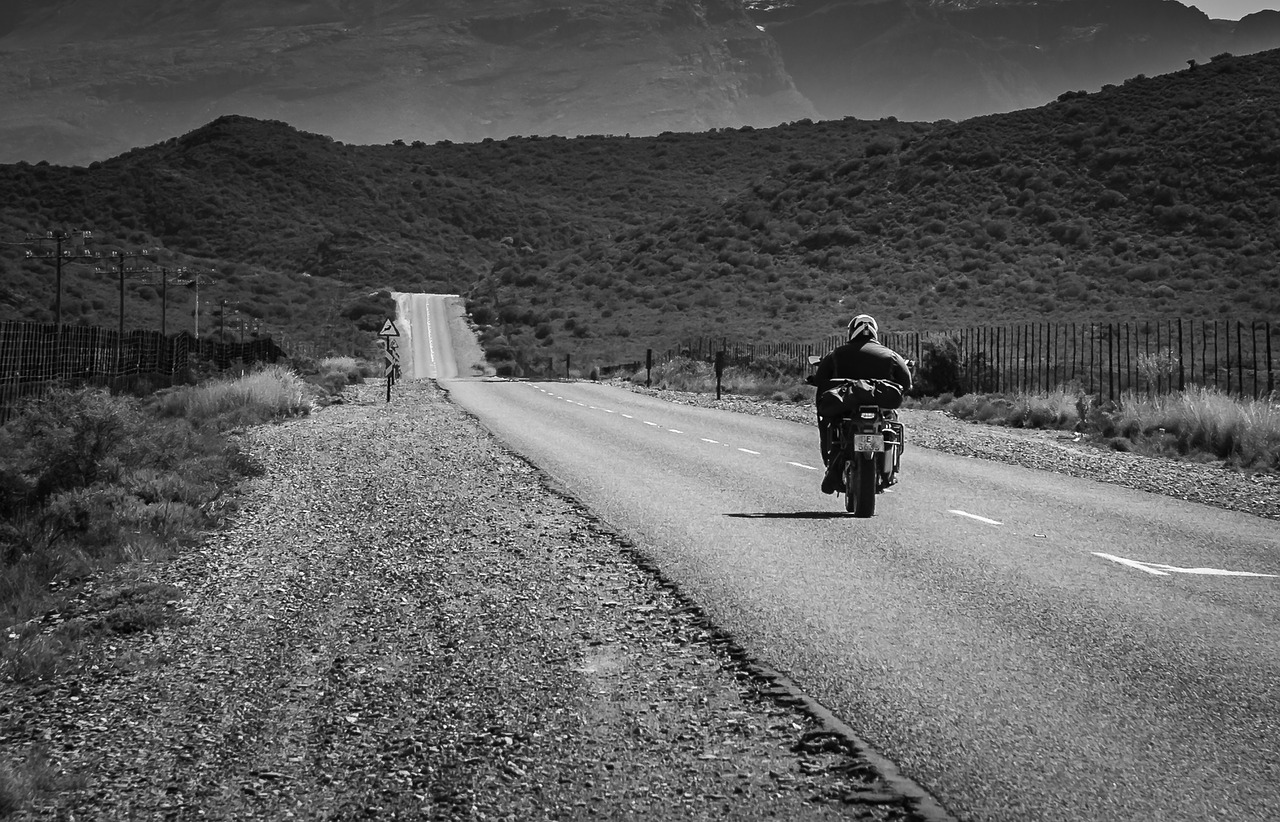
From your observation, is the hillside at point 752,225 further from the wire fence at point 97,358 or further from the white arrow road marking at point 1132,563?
the white arrow road marking at point 1132,563

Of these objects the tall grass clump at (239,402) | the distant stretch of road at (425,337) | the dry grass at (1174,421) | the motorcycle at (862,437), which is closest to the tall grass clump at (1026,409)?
the dry grass at (1174,421)

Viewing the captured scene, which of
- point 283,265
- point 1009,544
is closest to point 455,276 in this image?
point 283,265

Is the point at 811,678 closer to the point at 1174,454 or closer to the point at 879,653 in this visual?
the point at 879,653

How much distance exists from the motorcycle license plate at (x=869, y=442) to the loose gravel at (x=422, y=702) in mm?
2555

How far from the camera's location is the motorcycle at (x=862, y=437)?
38.7ft

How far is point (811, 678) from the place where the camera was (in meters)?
6.29

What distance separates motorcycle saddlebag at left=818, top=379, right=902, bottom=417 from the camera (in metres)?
11.9

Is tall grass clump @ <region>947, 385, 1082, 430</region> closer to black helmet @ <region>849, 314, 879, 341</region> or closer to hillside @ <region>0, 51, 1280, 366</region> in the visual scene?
black helmet @ <region>849, 314, 879, 341</region>

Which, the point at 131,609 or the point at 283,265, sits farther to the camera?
the point at 283,265

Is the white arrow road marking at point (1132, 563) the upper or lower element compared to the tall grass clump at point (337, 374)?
lower

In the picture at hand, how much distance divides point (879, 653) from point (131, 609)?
487 cm

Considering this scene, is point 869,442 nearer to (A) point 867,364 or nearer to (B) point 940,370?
(A) point 867,364

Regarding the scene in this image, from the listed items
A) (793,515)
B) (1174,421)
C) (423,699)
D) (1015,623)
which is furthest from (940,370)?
(423,699)

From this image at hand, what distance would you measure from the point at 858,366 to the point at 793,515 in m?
1.61
